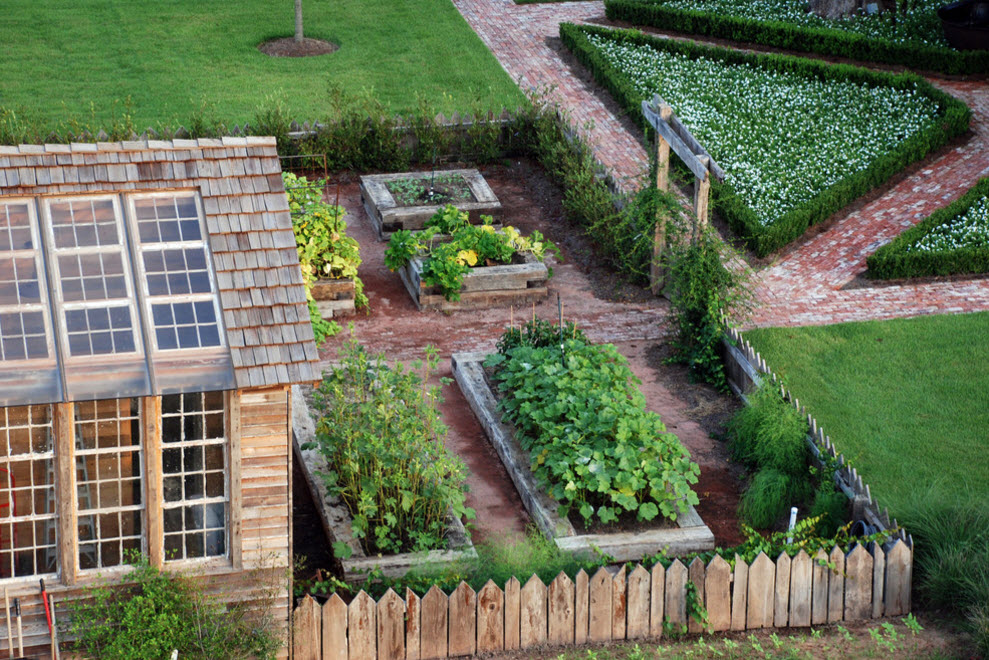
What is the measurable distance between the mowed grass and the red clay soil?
3.32m

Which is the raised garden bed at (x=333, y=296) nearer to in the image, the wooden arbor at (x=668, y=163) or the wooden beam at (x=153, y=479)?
the wooden arbor at (x=668, y=163)

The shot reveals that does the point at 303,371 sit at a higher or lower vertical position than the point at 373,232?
higher

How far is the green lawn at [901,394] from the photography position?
13391 millimetres

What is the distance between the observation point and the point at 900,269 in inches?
701

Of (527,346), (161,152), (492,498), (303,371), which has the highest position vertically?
(161,152)

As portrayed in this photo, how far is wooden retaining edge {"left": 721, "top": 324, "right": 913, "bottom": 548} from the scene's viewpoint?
1184 centimetres

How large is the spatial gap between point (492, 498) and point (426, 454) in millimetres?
1124

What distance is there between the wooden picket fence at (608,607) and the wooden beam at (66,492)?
5.70 feet

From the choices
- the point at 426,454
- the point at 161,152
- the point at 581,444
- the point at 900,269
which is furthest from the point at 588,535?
the point at 900,269

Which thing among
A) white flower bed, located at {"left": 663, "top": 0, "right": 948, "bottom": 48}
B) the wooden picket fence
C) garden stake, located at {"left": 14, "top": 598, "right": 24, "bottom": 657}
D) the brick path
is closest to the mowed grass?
the brick path

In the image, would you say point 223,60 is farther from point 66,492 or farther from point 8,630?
point 8,630

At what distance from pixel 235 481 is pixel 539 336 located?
551 cm

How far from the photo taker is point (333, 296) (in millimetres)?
16906

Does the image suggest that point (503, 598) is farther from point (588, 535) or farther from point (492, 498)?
point (492, 498)
